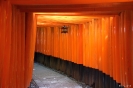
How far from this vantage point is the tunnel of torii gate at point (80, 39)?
3.27m

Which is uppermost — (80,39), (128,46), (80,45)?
(80,39)

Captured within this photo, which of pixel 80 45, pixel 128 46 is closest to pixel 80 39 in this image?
pixel 80 45

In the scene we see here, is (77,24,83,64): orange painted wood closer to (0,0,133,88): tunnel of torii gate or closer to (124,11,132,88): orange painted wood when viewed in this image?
(0,0,133,88): tunnel of torii gate

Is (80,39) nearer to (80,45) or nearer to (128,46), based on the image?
(80,45)

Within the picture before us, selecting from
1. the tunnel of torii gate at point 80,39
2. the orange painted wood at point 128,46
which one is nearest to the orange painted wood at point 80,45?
the tunnel of torii gate at point 80,39

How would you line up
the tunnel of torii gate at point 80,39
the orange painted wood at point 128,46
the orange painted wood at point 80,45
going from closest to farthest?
the tunnel of torii gate at point 80,39 → the orange painted wood at point 128,46 → the orange painted wood at point 80,45

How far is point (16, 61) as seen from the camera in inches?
149

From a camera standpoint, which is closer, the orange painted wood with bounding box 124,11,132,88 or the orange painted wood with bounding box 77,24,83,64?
the orange painted wood with bounding box 124,11,132,88

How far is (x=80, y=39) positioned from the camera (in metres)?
8.27

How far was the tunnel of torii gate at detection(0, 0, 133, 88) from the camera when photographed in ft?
10.7

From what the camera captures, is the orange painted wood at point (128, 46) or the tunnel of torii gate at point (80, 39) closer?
the tunnel of torii gate at point (80, 39)

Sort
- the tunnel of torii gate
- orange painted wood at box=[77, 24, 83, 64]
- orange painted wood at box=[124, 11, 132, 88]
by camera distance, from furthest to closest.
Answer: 1. orange painted wood at box=[77, 24, 83, 64]
2. orange painted wood at box=[124, 11, 132, 88]
3. the tunnel of torii gate

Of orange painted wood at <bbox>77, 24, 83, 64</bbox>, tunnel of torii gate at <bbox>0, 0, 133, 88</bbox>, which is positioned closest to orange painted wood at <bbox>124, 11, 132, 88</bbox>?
tunnel of torii gate at <bbox>0, 0, 133, 88</bbox>

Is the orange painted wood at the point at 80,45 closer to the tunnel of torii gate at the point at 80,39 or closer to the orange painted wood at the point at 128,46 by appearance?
the tunnel of torii gate at the point at 80,39
